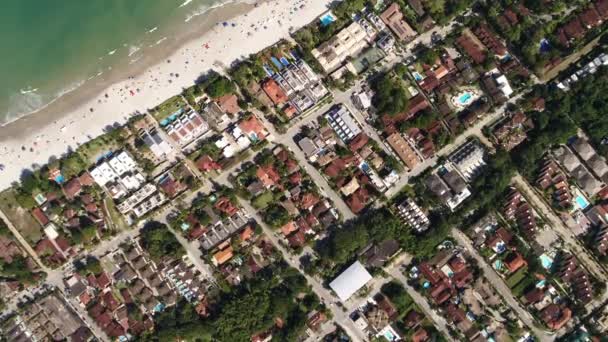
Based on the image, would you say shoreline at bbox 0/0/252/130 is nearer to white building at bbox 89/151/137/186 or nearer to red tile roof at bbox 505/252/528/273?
white building at bbox 89/151/137/186

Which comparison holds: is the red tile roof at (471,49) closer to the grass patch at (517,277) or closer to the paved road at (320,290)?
the grass patch at (517,277)

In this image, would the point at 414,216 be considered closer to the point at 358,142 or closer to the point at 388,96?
the point at 358,142

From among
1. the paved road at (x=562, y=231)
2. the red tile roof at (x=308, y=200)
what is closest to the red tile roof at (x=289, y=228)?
the red tile roof at (x=308, y=200)

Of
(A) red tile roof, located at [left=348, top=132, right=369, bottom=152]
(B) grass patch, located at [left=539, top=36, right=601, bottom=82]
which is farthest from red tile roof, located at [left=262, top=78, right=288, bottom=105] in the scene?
(B) grass patch, located at [left=539, top=36, right=601, bottom=82]

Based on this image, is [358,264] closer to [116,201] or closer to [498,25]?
[116,201]

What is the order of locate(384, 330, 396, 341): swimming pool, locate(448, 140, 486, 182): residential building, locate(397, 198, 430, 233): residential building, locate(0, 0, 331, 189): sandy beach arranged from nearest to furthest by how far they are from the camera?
locate(384, 330, 396, 341): swimming pool < locate(397, 198, 430, 233): residential building < locate(448, 140, 486, 182): residential building < locate(0, 0, 331, 189): sandy beach

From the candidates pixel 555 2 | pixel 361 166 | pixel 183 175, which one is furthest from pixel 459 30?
pixel 183 175
